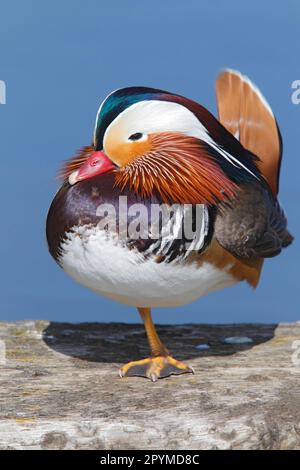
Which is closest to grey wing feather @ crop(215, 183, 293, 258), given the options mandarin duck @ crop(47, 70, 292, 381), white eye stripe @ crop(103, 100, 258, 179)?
mandarin duck @ crop(47, 70, 292, 381)

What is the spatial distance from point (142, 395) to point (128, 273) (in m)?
0.28

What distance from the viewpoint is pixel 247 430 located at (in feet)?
6.20

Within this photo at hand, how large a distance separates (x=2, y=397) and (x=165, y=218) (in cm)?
53

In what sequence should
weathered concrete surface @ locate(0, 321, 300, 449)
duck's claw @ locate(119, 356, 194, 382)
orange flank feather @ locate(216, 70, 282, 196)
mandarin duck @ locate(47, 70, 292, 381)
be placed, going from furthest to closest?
orange flank feather @ locate(216, 70, 282, 196) < duck's claw @ locate(119, 356, 194, 382) < mandarin duck @ locate(47, 70, 292, 381) < weathered concrete surface @ locate(0, 321, 300, 449)

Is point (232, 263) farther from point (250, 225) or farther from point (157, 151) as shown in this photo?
point (157, 151)

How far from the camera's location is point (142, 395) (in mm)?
2082

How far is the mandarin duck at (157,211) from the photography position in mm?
2012

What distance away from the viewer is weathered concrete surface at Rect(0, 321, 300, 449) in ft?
6.15

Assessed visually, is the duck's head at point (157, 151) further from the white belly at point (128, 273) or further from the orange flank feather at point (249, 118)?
the orange flank feather at point (249, 118)

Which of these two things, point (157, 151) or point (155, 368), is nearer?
point (157, 151)

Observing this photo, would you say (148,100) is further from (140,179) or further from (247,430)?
(247,430)

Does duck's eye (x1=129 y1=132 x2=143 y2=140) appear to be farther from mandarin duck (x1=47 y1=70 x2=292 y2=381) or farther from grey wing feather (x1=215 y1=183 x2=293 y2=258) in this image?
grey wing feather (x1=215 y1=183 x2=293 y2=258)

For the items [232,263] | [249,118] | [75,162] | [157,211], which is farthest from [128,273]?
[249,118]
